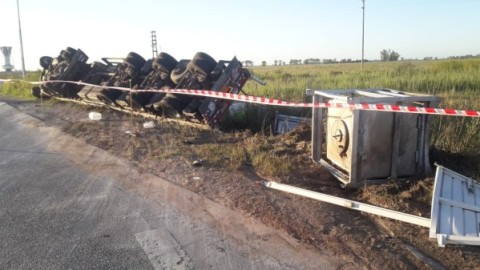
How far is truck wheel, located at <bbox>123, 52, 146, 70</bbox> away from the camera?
12.2 metres

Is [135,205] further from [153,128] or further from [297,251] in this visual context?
[153,128]

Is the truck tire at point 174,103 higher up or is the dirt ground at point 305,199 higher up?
the truck tire at point 174,103

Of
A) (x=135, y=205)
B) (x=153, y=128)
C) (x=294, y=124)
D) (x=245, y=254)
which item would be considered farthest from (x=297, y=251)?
(x=153, y=128)

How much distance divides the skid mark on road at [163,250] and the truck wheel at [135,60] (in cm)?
857

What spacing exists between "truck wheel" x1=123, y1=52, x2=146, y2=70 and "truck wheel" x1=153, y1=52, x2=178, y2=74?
3.55 feet

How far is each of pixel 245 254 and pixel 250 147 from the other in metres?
3.68

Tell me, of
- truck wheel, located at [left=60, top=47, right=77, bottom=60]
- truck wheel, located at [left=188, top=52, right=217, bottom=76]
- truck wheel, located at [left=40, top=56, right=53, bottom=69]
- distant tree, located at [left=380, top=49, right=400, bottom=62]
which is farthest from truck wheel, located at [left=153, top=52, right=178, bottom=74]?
distant tree, located at [left=380, top=49, right=400, bottom=62]

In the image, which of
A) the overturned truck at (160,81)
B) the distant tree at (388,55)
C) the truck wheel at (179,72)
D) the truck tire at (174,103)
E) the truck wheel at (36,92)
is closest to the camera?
the overturned truck at (160,81)

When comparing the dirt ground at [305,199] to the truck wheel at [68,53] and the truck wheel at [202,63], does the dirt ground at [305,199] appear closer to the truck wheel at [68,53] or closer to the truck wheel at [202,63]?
the truck wheel at [202,63]

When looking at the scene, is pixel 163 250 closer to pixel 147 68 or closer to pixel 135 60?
pixel 147 68

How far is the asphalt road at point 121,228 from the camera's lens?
3713 millimetres

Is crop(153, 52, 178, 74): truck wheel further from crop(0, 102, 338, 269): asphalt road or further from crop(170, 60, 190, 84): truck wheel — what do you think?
crop(0, 102, 338, 269): asphalt road

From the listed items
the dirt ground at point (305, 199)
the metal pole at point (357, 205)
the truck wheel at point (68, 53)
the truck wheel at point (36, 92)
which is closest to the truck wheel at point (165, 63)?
the dirt ground at point (305, 199)

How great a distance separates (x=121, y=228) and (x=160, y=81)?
23.3 ft
